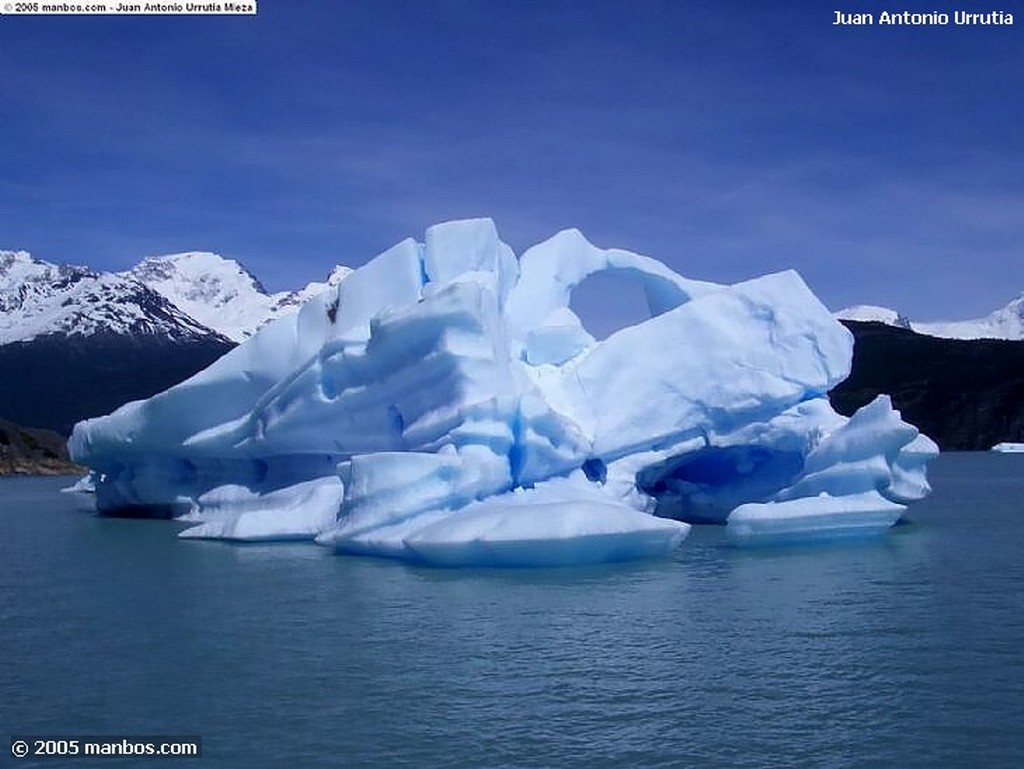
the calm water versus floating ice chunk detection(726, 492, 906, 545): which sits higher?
floating ice chunk detection(726, 492, 906, 545)

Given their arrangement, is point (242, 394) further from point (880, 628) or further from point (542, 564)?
point (880, 628)

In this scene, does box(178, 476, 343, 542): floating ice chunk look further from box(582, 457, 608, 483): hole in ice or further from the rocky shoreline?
the rocky shoreline

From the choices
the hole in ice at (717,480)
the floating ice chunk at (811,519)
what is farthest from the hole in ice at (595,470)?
the floating ice chunk at (811,519)

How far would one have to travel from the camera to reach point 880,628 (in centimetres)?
895

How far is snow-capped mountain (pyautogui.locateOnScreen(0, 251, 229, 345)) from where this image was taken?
142m

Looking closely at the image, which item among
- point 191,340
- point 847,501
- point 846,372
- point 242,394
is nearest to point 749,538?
point 847,501

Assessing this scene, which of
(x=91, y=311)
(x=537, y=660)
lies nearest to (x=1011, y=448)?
(x=537, y=660)

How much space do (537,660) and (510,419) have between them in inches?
251

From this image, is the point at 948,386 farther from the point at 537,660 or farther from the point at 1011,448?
the point at 537,660

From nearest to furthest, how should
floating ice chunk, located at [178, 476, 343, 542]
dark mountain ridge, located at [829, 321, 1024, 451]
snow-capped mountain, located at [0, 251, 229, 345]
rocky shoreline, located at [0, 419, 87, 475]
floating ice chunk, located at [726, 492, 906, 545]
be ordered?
floating ice chunk, located at [726, 492, 906, 545] < floating ice chunk, located at [178, 476, 343, 542] < rocky shoreline, located at [0, 419, 87, 475] < dark mountain ridge, located at [829, 321, 1024, 451] < snow-capped mountain, located at [0, 251, 229, 345]

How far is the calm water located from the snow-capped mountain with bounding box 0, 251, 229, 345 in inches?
5358

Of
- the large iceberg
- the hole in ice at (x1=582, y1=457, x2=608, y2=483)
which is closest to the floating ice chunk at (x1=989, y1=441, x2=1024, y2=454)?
the large iceberg

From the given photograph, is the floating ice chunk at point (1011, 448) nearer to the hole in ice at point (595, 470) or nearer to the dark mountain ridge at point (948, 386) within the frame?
the dark mountain ridge at point (948, 386)

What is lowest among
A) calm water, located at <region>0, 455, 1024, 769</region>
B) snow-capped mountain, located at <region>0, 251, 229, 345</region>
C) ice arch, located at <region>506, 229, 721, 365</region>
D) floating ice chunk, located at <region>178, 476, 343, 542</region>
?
calm water, located at <region>0, 455, 1024, 769</region>
